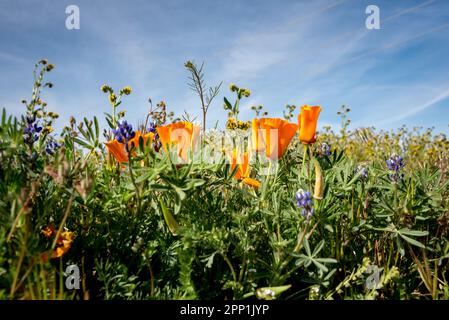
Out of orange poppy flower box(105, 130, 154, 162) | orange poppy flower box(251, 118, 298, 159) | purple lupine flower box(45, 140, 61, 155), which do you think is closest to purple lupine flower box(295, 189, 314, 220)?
orange poppy flower box(251, 118, 298, 159)

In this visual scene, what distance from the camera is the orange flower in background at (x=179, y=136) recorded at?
1482 mm

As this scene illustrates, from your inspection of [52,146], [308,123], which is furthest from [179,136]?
[52,146]

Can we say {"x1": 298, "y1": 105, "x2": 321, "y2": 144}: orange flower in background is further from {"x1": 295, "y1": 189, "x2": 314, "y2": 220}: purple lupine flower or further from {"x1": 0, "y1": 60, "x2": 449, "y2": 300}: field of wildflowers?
{"x1": 295, "y1": 189, "x2": 314, "y2": 220}: purple lupine flower

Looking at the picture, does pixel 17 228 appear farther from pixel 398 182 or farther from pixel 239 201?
pixel 398 182

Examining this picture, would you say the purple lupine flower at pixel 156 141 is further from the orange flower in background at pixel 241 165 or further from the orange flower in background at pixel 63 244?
the orange flower in background at pixel 63 244

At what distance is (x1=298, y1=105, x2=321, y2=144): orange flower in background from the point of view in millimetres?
1572

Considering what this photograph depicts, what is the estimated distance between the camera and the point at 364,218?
65.4 inches

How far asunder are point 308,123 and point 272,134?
0.62 ft

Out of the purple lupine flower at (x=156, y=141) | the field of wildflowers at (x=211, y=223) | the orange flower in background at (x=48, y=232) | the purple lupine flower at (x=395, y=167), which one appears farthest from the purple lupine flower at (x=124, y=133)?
the purple lupine flower at (x=395, y=167)

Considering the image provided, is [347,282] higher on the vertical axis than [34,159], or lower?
lower

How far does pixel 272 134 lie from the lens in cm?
153

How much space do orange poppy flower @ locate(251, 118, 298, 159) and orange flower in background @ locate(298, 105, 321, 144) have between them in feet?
0.12
